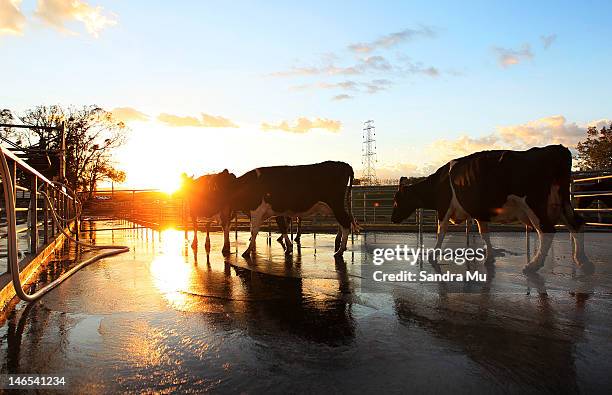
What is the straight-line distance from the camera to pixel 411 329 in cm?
392

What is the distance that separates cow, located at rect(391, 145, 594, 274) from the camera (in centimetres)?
718

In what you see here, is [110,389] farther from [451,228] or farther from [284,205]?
[451,228]

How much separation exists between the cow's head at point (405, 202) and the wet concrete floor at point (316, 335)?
3.68m

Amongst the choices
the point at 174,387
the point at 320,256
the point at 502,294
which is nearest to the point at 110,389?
the point at 174,387

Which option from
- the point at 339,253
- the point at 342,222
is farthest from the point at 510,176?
the point at 342,222

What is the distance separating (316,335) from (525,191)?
16.3ft

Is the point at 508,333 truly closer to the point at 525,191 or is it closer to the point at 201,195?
the point at 525,191

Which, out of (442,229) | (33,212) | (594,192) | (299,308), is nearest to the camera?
(299,308)

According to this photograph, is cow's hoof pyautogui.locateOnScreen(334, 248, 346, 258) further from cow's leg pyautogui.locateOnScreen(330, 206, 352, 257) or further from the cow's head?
the cow's head

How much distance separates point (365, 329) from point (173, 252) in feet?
26.3

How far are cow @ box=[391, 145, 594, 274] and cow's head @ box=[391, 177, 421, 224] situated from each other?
156 cm

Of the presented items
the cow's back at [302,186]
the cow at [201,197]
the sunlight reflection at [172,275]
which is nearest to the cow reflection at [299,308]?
the sunlight reflection at [172,275]

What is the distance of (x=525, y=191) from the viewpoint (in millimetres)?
7266

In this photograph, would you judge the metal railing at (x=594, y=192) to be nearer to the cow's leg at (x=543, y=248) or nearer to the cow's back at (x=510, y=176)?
the cow's back at (x=510, y=176)
